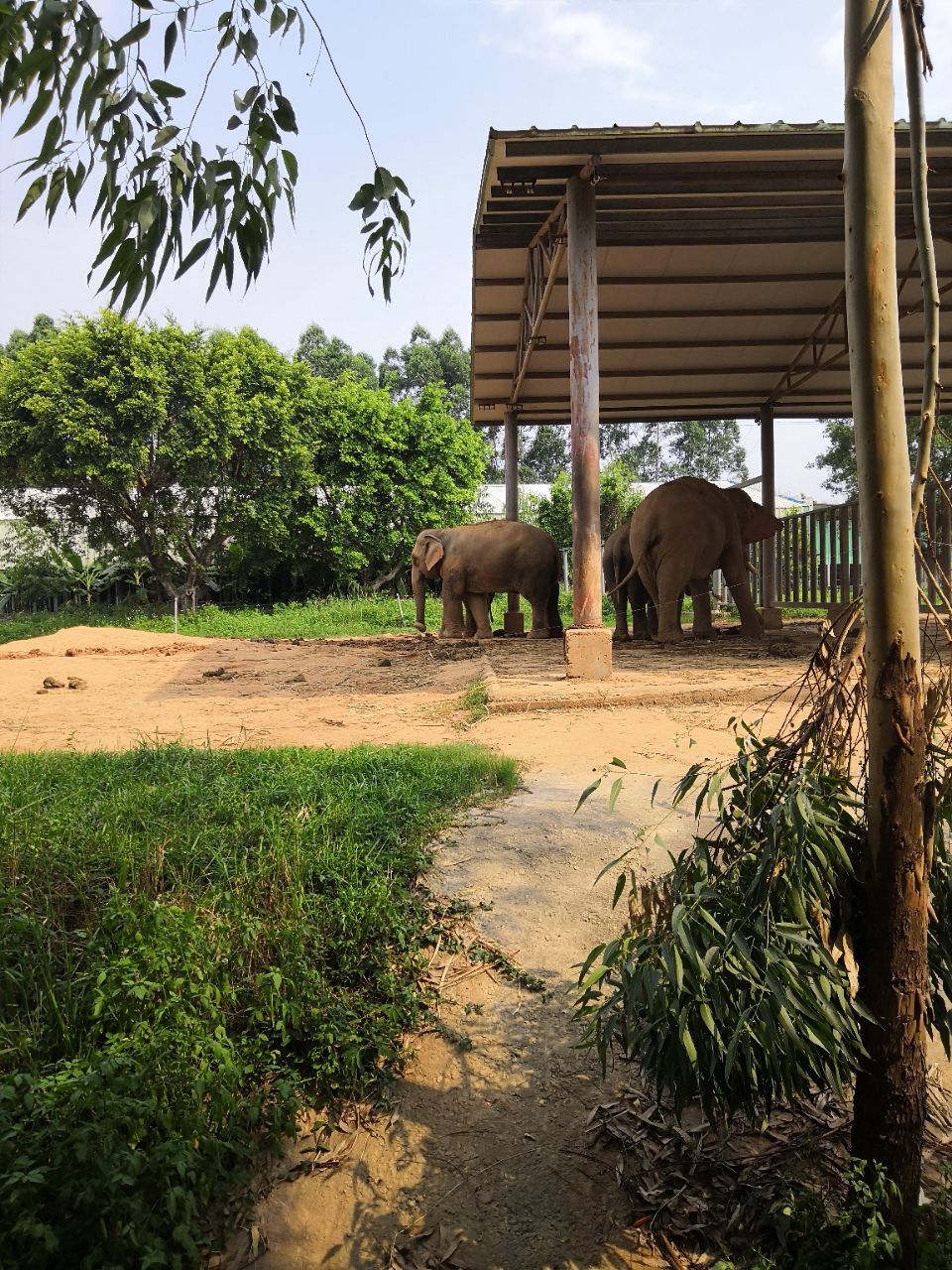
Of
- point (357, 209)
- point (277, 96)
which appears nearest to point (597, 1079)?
point (357, 209)

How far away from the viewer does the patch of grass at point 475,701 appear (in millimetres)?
6965

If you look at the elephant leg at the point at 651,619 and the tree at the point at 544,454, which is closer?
the elephant leg at the point at 651,619

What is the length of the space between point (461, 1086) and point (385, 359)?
149 ft

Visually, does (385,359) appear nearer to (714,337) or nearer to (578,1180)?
(714,337)

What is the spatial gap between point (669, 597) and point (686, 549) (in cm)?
60

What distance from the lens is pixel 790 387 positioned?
Result: 1470 cm

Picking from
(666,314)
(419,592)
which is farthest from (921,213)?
(419,592)

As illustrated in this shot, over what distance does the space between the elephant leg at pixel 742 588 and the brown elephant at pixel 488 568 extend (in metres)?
2.71

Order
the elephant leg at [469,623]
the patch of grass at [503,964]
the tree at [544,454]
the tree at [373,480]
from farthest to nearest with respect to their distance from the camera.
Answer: the tree at [544,454]
the tree at [373,480]
the elephant leg at [469,623]
the patch of grass at [503,964]

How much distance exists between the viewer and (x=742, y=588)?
38.8 feet

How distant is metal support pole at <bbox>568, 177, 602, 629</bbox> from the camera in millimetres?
8180

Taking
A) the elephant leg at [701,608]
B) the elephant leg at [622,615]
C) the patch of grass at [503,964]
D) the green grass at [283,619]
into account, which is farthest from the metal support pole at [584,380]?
the green grass at [283,619]

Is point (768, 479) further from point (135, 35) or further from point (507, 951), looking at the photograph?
point (135, 35)

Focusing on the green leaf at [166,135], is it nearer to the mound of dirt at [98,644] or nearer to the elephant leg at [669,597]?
the elephant leg at [669,597]
